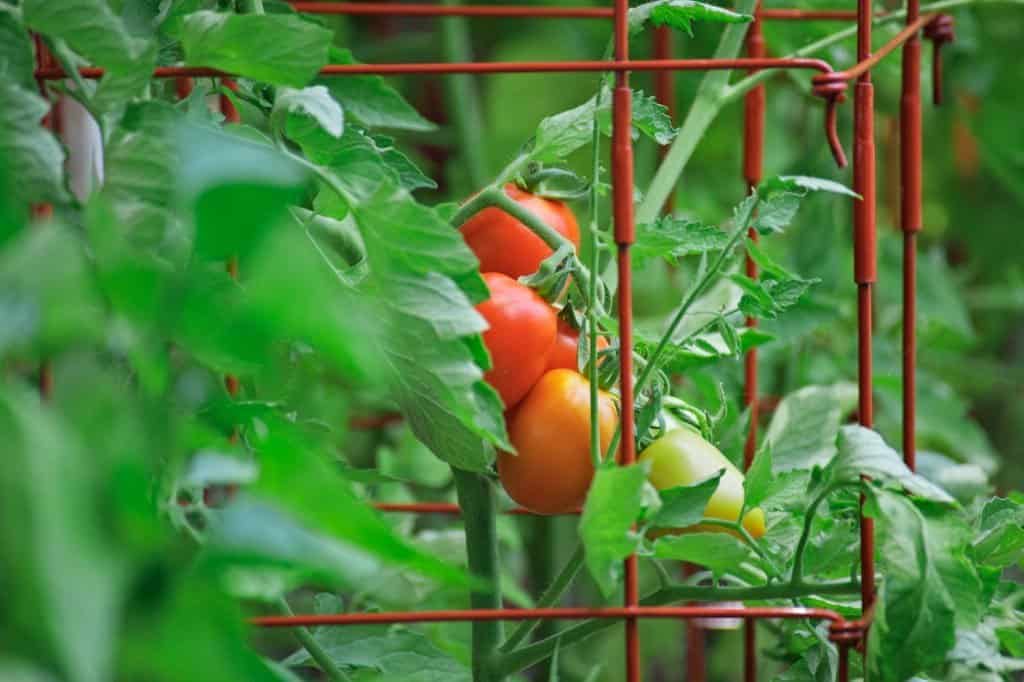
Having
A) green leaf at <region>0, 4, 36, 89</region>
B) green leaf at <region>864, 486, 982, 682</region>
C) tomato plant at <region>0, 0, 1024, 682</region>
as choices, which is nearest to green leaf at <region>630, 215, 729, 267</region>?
tomato plant at <region>0, 0, 1024, 682</region>

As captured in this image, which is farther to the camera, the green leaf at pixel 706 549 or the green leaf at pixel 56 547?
the green leaf at pixel 706 549

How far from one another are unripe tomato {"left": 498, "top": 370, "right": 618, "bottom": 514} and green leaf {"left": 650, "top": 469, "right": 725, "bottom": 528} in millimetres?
48

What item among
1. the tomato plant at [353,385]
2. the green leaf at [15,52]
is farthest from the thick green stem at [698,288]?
the green leaf at [15,52]

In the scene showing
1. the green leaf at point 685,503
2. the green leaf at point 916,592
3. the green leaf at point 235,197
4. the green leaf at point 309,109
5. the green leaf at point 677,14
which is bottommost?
A: the green leaf at point 916,592

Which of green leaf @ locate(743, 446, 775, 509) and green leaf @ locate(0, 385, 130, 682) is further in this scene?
green leaf @ locate(743, 446, 775, 509)

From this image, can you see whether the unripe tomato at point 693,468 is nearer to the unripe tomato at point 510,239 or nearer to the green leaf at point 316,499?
the unripe tomato at point 510,239

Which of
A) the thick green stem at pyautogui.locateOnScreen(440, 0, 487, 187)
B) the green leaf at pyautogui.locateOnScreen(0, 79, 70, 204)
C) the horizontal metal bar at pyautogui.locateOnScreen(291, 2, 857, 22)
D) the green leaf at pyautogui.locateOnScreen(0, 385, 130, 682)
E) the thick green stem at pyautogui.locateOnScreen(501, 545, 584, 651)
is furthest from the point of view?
the thick green stem at pyautogui.locateOnScreen(440, 0, 487, 187)

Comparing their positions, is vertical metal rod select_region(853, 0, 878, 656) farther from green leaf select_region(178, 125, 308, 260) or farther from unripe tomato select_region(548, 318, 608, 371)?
green leaf select_region(178, 125, 308, 260)

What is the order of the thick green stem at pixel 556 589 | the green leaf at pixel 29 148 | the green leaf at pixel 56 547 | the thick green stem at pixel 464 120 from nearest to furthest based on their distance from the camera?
1. the green leaf at pixel 56 547
2. the green leaf at pixel 29 148
3. the thick green stem at pixel 556 589
4. the thick green stem at pixel 464 120

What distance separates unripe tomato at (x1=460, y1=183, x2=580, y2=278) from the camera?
20.3 inches

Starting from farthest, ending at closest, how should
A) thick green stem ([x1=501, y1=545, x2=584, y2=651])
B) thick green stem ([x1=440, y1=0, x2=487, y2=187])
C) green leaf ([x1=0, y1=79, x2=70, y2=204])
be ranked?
thick green stem ([x1=440, y1=0, x2=487, y2=187]) → thick green stem ([x1=501, y1=545, x2=584, y2=651]) → green leaf ([x1=0, y1=79, x2=70, y2=204])

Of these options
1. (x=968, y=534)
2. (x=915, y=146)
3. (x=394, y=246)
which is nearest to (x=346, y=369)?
(x=394, y=246)

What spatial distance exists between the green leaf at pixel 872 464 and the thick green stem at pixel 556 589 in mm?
99

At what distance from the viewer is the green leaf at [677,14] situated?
0.47 metres
